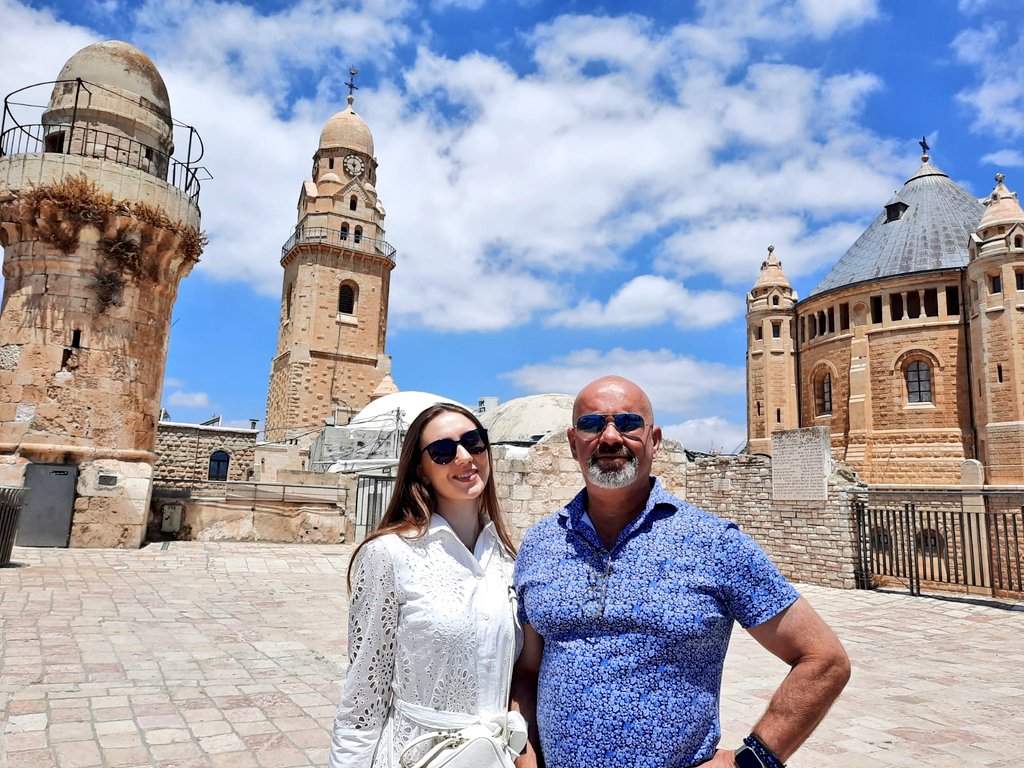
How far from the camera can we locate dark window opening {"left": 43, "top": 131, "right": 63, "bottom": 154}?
1196 cm

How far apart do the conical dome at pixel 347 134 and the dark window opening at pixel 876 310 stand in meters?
28.3

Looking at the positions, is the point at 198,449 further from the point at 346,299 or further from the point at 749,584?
the point at 749,584

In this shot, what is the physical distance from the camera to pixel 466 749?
1.63 meters

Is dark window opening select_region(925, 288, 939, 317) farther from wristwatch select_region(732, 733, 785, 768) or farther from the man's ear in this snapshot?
wristwatch select_region(732, 733, 785, 768)

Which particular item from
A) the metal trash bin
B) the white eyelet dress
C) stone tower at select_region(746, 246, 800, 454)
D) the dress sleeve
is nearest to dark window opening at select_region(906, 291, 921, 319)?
stone tower at select_region(746, 246, 800, 454)

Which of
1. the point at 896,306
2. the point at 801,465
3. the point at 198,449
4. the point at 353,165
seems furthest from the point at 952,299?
the point at 198,449

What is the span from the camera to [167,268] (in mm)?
12227

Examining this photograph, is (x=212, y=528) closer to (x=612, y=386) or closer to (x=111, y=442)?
(x=111, y=442)

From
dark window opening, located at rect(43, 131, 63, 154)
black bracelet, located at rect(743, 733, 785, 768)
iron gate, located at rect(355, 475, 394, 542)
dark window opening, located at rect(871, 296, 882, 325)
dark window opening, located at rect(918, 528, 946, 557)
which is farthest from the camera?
dark window opening, located at rect(871, 296, 882, 325)

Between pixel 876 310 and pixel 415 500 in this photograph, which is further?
pixel 876 310

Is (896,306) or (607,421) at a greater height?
(896,306)

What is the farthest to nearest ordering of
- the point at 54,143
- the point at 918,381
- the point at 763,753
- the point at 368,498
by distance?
the point at 918,381, the point at 368,498, the point at 54,143, the point at 763,753

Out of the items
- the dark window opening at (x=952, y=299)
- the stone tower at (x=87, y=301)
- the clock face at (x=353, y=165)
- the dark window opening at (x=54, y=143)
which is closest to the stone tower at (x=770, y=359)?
the dark window opening at (x=952, y=299)

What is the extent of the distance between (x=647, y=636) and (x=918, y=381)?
3239 cm
